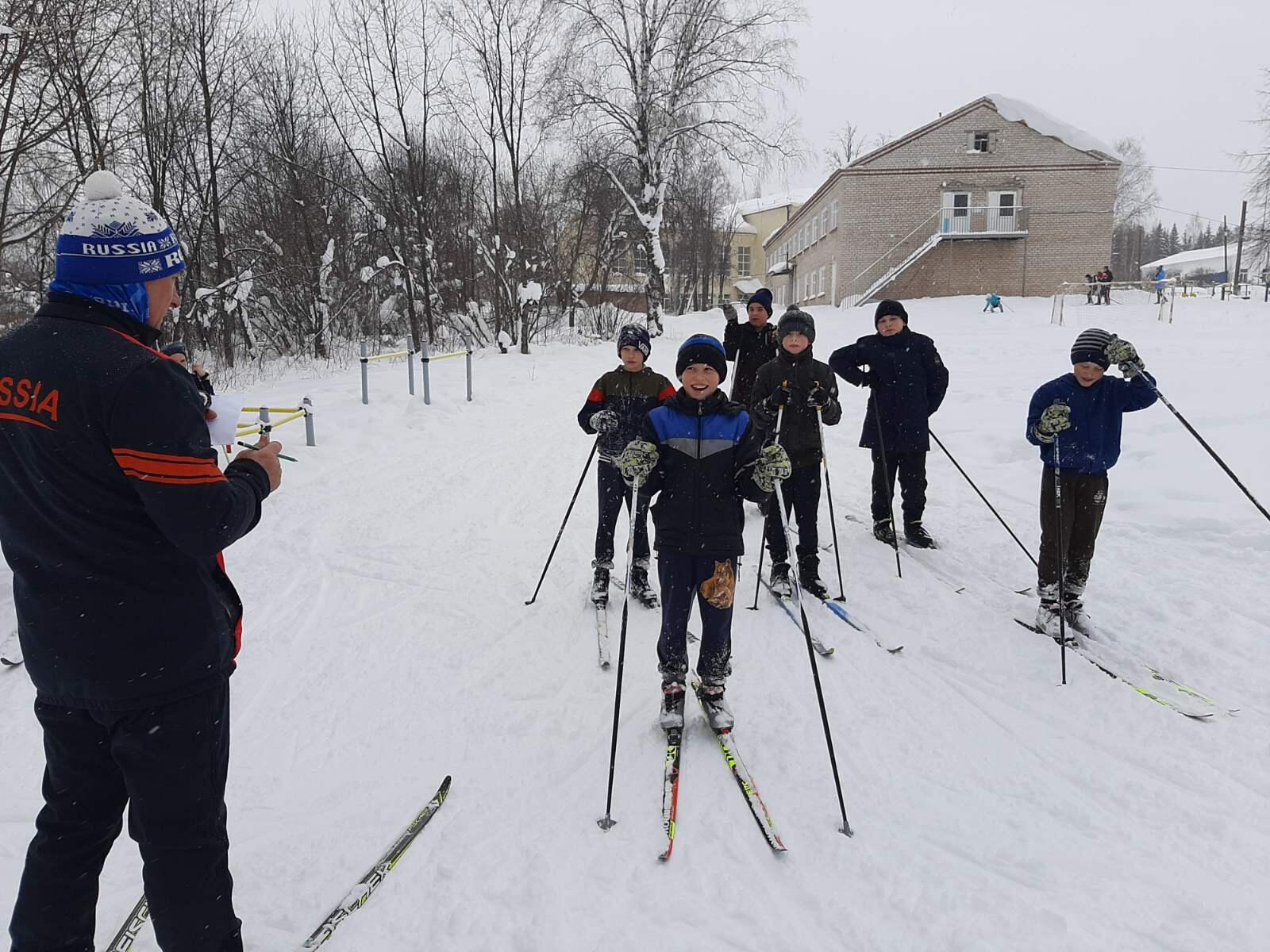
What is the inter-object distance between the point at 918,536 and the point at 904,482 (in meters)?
0.46

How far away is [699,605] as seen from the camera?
11.0 feet

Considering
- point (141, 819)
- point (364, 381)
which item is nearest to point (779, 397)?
point (141, 819)

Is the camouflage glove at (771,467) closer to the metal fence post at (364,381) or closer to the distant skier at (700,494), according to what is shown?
the distant skier at (700,494)

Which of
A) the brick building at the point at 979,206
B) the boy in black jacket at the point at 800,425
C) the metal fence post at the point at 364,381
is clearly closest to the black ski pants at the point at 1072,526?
the boy in black jacket at the point at 800,425

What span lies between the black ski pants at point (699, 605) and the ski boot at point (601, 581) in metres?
1.49

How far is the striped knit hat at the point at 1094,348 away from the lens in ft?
14.0

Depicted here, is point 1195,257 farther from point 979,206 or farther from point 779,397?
point 779,397

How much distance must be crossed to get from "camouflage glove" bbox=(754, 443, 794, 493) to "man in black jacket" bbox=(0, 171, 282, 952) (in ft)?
6.63

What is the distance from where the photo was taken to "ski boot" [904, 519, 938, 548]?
5.85 metres

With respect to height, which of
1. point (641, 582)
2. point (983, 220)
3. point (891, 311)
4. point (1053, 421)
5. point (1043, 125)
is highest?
point (1043, 125)

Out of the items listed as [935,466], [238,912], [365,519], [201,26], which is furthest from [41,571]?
[201,26]

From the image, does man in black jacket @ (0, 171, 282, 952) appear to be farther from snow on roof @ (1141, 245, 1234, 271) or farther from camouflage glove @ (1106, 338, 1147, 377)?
snow on roof @ (1141, 245, 1234, 271)

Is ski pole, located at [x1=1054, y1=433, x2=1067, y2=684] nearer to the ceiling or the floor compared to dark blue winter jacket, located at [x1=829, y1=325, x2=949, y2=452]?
nearer to the floor

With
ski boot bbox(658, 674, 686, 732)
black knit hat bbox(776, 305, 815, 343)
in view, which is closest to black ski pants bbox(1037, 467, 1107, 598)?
black knit hat bbox(776, 305, 815, 343)
